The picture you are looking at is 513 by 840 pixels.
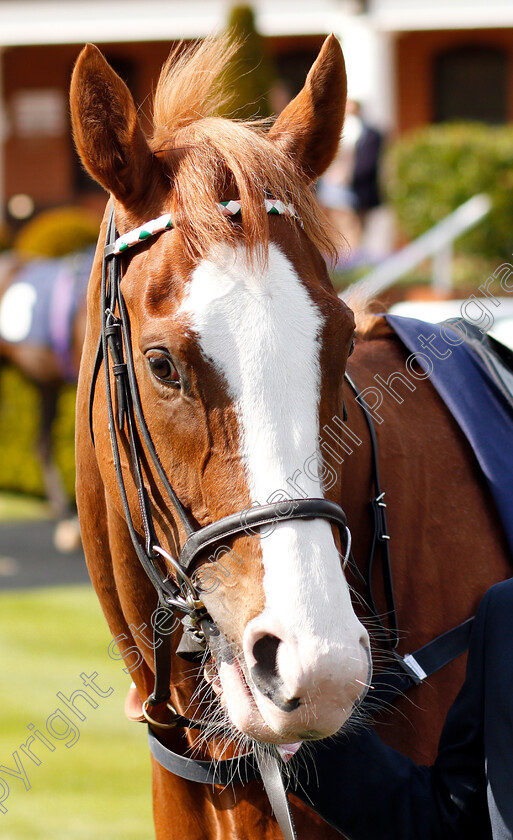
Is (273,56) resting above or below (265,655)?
above

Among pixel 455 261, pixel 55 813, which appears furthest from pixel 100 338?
pixel 455 261

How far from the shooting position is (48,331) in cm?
830

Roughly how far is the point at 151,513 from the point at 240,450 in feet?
1.06

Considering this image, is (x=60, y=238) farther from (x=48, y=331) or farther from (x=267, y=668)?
(x=267, y=668)

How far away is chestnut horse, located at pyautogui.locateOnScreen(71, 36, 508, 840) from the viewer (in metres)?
1.65

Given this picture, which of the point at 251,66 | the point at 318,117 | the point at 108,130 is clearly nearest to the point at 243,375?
the point at 108,130

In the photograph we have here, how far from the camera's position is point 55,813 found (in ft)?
13.2

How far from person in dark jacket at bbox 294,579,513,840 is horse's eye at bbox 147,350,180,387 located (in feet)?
2.38

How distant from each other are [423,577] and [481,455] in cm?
35

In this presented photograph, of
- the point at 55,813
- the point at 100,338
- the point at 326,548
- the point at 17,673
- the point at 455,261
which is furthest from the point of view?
the point at 455,261

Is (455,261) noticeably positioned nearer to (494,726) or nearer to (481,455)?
(481,455)

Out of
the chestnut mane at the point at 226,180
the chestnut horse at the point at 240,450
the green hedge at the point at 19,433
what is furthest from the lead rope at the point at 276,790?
the green hedge at the point at 19,433

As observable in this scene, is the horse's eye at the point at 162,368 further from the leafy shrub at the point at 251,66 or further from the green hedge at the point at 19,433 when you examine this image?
the green hedge at the point at 19,433

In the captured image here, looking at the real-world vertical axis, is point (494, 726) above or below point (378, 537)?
below
